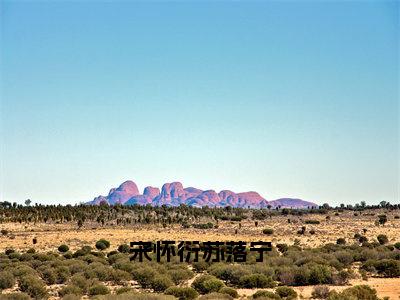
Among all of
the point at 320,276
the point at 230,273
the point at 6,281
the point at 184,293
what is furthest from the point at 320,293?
the point at 6,281

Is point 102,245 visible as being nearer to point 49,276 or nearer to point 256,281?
point 49,276

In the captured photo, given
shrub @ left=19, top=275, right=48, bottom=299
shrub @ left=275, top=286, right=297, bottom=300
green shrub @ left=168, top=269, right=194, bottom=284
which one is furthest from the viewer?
green shrub @ left=168, top=269, right=194, bottom=284

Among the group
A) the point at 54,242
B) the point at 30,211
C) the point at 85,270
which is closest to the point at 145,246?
the point at 85,270

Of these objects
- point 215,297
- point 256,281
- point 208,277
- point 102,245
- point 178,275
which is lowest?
point 256,281

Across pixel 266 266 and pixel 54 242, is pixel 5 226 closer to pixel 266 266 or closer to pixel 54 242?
pixel 54 242

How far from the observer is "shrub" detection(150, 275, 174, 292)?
27169 millimetres

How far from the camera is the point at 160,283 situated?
27.2 meters

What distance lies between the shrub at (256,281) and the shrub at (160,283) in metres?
4.04

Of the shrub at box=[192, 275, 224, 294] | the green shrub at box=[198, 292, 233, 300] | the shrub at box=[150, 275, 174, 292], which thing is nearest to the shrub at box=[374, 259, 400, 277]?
the shrub at box=[192, 275, 224, 294]

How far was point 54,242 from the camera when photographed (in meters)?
61.4

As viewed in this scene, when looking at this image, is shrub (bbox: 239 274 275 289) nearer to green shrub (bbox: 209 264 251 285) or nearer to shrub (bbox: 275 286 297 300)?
green shrub (bbox: 209 264 251 285)

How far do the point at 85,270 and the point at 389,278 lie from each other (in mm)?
18474

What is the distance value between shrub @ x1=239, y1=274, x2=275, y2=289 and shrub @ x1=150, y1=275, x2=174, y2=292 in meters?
4.04

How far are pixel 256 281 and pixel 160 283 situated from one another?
16.9ft
